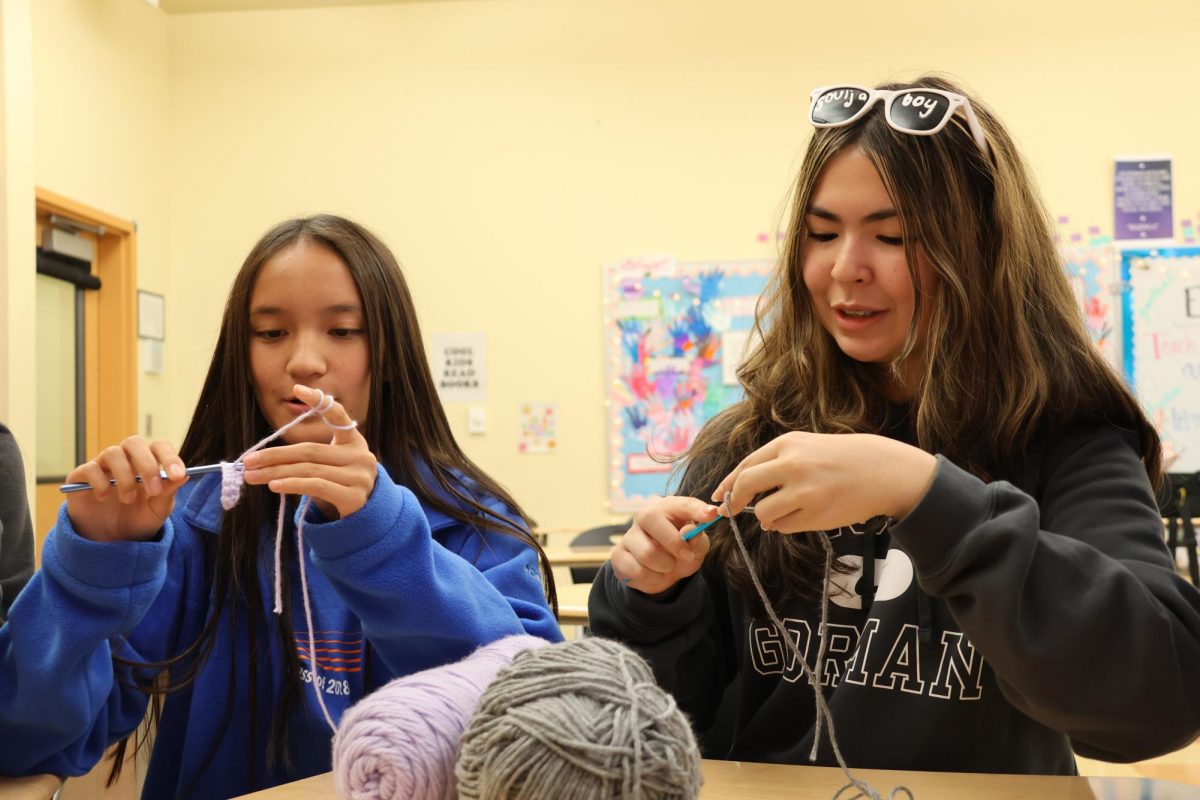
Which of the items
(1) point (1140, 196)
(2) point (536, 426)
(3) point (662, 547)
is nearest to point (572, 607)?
(3) point (662, 547)

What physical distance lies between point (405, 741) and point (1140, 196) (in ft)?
15.9

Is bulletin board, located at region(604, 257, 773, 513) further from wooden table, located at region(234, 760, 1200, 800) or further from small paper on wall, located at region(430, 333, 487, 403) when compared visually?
wooden table, located at region(234, 760, 1200, 800)

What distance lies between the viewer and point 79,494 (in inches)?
43.3

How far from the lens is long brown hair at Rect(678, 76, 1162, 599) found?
119 centimetres

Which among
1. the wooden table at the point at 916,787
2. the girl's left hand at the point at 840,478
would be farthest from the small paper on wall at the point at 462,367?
the girl's left hand at the point at 840,478

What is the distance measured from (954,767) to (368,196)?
4.42 metres

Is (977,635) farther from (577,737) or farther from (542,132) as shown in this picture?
(542,132)

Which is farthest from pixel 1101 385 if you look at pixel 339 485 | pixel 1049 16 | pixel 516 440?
pixel 1049 16

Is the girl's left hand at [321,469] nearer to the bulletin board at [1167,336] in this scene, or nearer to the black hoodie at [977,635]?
the black hoodie at [977,635]

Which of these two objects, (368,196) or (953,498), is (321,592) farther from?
(368,196)

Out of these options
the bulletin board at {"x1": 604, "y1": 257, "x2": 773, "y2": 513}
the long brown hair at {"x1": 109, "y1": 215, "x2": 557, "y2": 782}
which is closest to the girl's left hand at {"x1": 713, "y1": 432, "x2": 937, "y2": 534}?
the long brown hair at {"x1": 109, "y1": 215, "x2": 557, "y2": 782}

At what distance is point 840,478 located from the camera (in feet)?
2.96

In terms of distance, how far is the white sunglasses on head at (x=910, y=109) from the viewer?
1215mm

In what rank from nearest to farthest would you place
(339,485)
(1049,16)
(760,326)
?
1. (339,485)
2. (760,326)
3. (1049,16)
